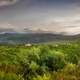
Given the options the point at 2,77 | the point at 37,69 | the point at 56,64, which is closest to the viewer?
the point at 2,77

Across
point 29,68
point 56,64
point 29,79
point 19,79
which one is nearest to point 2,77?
point 19,79

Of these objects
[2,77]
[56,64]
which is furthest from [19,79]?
[56,64]

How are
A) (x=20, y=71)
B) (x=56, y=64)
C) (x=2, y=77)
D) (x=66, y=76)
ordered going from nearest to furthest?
1. (x=2, y=77)
2. (x=66, y=76)
3. (x=20, y=71)
4. (x=56, y=64)

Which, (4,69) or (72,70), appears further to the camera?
(72,70)

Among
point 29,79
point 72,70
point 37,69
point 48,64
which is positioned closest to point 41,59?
point 48,64

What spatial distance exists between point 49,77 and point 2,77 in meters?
2.12

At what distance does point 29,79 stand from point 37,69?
3.44 m

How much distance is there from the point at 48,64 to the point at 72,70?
23.6 ft

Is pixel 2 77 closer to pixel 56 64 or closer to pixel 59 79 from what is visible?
pixel 59 79

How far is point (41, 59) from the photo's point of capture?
26.3 metres

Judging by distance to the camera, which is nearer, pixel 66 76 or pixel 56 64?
pixel 66 76

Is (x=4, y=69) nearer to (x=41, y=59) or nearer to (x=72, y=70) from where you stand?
(x=72, y=70)

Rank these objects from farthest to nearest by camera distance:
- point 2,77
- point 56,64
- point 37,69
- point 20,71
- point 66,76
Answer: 1. point 56,64
2. point 37,69
3. point 20,71
4. point 66,76
5. point 2,77

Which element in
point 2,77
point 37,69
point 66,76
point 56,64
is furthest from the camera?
point 56,64
